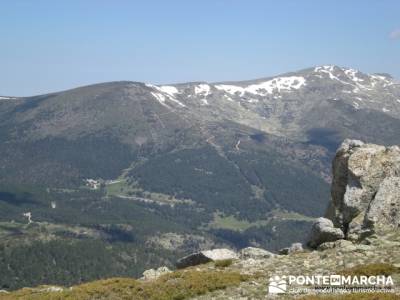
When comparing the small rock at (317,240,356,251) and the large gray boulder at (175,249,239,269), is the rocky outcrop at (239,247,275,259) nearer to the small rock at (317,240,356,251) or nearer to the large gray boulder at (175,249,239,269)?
the large gray boulder at (175,249,239,269)

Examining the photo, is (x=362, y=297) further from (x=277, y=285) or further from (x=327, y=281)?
(x=277, y=285)

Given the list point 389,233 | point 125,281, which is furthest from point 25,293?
point 389,233

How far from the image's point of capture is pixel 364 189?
45969 millimetres

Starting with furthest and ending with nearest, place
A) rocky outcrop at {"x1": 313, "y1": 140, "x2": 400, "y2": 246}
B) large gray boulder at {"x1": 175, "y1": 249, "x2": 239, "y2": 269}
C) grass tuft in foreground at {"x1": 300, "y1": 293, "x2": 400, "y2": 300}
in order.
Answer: large gray boulder at {"x1": 175, "y1": 249, "x2": 239, "y2": 269}, rocky outcrop at {"x1": 313, "y1": 140, "x2": 400, "y2": 246}, grass tuft in foreground at {"x1": 300, "y1": 293, "x2": 400, "y2": 300}

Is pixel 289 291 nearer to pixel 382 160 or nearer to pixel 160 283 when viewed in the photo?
pixel 160 283

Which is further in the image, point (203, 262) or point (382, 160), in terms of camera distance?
point (382, 160)

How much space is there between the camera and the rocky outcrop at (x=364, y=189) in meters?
39.5

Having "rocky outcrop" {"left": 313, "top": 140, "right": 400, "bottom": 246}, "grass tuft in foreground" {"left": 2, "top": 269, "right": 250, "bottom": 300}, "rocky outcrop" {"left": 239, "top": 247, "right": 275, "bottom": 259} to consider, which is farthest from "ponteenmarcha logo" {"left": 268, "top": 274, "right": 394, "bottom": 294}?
"rocky outcrop" {"left": 239, "top": 247, "right": 275, "bottom": 259}

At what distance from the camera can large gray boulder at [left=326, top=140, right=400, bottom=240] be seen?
39.5m

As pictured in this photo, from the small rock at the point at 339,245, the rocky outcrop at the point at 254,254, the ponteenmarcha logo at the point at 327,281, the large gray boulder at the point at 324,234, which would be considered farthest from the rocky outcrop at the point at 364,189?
the ponteenmarcha logo at the point at 327,281

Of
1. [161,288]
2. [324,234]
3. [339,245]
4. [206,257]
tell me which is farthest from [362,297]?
[206,257]

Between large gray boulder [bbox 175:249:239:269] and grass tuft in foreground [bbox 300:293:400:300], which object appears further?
large gray boulder [bbox 175:249:239:269]

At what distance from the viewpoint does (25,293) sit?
3784cm

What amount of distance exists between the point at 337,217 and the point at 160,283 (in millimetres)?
20884
